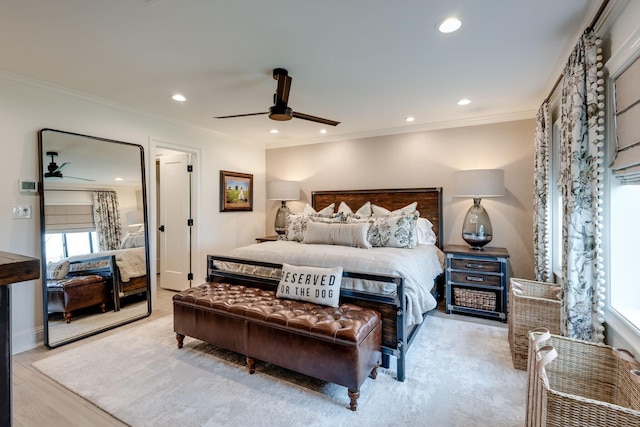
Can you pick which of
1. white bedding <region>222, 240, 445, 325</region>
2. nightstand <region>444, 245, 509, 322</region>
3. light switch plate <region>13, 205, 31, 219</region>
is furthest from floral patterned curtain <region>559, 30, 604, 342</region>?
light switch plate <region>13, 205, 31, 219</region>

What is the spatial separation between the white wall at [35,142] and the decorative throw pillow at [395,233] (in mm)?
2657

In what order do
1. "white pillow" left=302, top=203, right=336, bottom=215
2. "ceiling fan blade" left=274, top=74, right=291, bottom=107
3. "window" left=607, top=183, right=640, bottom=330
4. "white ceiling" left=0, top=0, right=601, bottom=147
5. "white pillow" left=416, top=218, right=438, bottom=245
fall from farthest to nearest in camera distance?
"white pillow" left=302, top=203, right=336, bottom=215, "white pillow" left=416, top=218, right=438, bottom=245, "ceiling fan blade" left=274, top=74, right=291, bottom=107, "white ceiling" left=0, top=0, right=601, bottom=147, "window" left=607, top=183, right=640, bottom=330

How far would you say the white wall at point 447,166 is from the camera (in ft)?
12.8

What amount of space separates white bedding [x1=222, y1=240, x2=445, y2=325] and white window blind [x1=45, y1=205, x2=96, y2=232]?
1.62 meters

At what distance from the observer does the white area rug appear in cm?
193

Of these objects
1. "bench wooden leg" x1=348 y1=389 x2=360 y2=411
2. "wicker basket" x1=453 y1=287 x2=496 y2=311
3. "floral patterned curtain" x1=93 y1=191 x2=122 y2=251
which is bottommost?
"bench wooden leg" x1=348 y1=389 x2=360 y2=411

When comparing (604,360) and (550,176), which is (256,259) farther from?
(550,176)

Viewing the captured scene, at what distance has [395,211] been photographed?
4414 mm

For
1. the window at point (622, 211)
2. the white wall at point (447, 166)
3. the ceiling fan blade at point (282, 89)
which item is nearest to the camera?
the window at point (622, 211)

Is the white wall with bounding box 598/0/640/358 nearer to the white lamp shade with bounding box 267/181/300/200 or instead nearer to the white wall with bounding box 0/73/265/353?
the white lamp shade with bounding box 267/181/300/200

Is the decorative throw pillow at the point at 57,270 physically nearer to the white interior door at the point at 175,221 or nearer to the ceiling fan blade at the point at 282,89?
the white interior door at the point at 175,221

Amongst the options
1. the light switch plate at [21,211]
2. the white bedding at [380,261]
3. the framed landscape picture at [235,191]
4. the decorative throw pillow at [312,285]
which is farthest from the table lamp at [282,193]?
the light switch plate at [21,211]

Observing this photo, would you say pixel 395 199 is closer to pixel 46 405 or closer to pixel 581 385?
pixel 581 385

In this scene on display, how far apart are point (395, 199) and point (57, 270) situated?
4184mm
